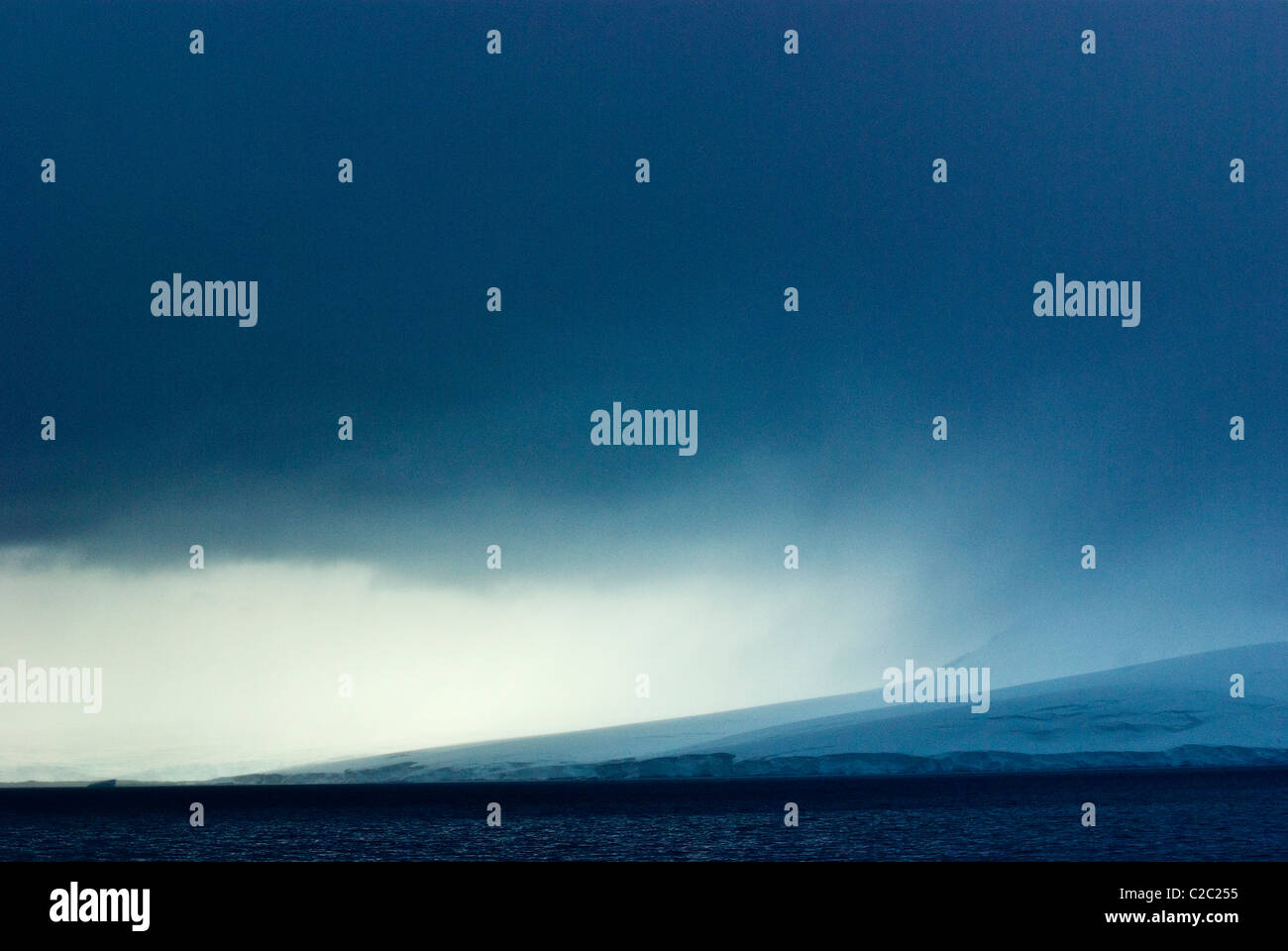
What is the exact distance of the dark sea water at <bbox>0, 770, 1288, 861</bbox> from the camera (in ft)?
229

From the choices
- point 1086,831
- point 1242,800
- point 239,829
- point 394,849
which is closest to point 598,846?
point 394,849

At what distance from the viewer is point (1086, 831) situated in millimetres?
77125

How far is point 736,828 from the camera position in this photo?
291 ft

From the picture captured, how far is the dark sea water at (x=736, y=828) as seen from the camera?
69.8m

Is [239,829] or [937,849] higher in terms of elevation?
[937,849]
